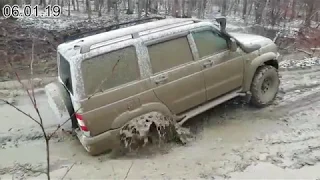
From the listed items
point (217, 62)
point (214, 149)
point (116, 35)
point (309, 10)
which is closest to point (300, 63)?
point (217, 62)

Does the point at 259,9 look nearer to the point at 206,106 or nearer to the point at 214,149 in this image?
the point at 206,106

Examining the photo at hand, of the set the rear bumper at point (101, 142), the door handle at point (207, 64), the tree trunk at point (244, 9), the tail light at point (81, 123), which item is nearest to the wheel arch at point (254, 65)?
the door handle at point (207, 64)

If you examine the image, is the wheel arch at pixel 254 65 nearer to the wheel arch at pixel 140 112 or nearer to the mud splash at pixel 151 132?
the mud splash at pixel 151 132

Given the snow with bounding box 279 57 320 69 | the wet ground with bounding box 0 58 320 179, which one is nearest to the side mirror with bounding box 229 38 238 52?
the wet ground with bounding box 0 58 320 179

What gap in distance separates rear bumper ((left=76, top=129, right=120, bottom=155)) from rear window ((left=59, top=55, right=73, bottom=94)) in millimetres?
700

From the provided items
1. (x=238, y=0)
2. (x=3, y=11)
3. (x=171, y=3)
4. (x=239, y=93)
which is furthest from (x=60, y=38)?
(x=238, y=0)

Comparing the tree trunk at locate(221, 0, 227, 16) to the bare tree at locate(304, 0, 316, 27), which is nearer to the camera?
the bare tree at locate(304, 0, 316, 27)

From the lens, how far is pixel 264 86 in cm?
668

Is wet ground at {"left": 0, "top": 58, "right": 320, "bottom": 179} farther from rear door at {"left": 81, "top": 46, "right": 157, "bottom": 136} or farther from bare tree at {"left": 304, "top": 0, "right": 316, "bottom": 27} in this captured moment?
bare tree at {"left": 304, "top": 0, "right": 316, "bottom": 27}

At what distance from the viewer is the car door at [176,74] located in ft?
17.6

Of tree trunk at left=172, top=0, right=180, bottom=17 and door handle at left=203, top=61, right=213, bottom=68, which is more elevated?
tree trunk at left=172, top=0, right=180, bottom=17

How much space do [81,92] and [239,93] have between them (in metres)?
2.82

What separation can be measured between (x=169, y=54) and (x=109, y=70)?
994 millimetres

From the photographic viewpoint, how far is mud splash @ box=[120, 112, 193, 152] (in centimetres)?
516
